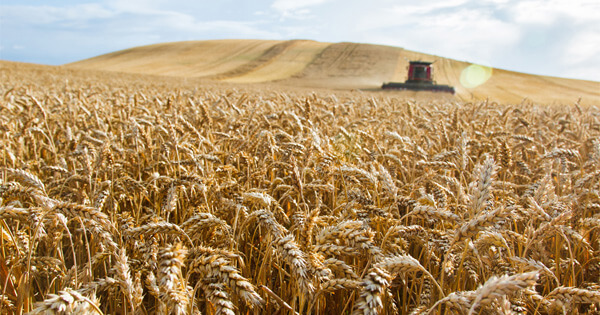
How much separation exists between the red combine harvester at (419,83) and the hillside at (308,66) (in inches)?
312

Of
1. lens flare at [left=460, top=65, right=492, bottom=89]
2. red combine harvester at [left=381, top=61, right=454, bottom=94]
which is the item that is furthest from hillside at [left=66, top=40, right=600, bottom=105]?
red combine harvester at [left=381, top=61, right=454, bottom=94]

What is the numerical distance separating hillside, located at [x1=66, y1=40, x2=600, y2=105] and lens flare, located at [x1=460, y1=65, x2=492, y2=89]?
2.65 ft

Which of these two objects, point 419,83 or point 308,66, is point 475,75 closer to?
point 308,66

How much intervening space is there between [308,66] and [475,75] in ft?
84.6

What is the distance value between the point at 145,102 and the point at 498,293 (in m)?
6.04

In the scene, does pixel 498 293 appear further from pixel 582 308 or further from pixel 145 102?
pixel 145 102

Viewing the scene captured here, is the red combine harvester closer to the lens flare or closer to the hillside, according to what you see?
the hillside

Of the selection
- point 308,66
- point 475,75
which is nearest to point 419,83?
point 308,66

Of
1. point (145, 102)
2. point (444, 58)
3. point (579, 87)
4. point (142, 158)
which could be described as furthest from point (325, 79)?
point (142, 158)

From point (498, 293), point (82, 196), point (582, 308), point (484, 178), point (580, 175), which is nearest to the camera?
point (498, 293)

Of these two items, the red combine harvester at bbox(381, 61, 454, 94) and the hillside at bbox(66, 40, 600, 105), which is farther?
the hillside at bbox(66, 40, 600, 105)

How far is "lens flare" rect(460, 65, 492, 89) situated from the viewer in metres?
48.1

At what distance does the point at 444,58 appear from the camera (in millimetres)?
62625

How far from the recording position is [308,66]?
55844 millimetres
